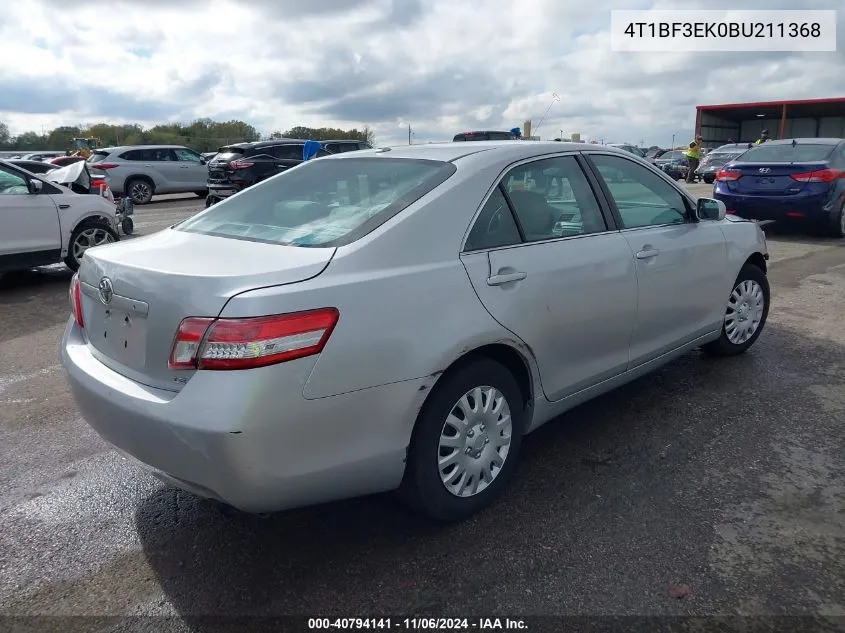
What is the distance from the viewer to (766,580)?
2.56 metres

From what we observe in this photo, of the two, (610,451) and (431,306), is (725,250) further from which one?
(431,306)

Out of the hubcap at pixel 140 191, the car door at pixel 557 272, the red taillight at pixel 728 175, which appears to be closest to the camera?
the car door at pixel 557 272

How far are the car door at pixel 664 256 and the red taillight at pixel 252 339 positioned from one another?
2026 mm

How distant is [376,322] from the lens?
8.12ft

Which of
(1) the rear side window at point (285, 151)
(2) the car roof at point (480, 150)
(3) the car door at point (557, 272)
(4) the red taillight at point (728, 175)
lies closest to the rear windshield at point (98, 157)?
(1) the rear side window at point (285, 151)

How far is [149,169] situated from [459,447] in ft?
61.1

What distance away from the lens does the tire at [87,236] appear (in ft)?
27.2

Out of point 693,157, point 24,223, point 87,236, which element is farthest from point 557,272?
point 693,157

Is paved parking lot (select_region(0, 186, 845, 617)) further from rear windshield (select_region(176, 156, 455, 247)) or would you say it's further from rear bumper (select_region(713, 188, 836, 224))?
rear bumper (select_region(713, 188, 836, 224))

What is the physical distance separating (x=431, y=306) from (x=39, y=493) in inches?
84.4

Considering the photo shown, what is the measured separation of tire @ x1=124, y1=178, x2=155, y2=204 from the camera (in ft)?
61.8

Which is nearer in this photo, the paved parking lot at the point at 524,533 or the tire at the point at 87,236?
the paved parking lot at the point at 524,533

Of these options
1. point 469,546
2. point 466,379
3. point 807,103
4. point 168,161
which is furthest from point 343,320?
point 807,103

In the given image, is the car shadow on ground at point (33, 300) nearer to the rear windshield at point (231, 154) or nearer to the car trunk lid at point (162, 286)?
the car trunk lid at point (162, 286)
